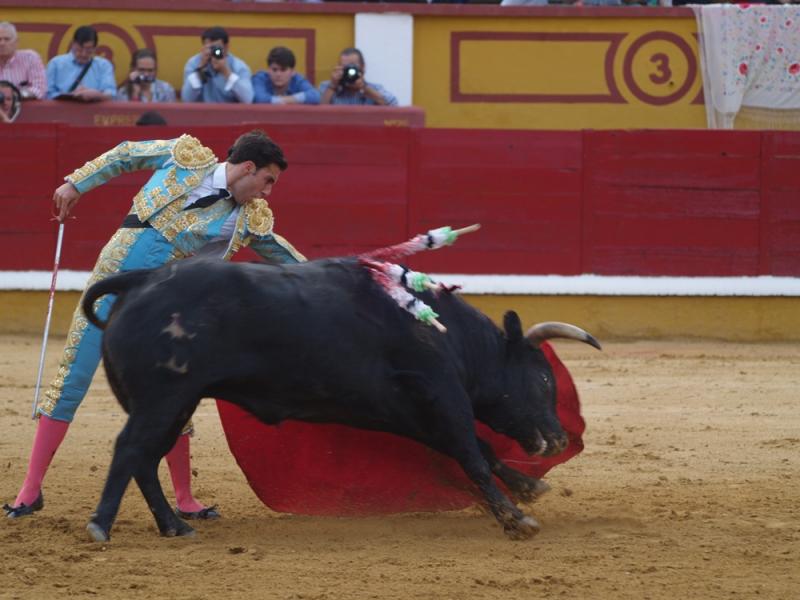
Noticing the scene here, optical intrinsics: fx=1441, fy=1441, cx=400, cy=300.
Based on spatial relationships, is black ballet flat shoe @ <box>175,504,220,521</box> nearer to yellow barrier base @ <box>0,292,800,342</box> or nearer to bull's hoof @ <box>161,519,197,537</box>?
bull's hoof @ <box>161,519,197,537</box>

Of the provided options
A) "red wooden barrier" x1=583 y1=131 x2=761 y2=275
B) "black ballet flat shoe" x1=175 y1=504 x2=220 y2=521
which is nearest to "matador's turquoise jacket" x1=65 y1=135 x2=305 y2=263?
"black ballet flat shoe" x1=175 y1=504 x2=220 y2=521

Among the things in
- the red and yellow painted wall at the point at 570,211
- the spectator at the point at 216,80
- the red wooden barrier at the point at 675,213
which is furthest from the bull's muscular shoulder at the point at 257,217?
the spectator at the point at 216,80

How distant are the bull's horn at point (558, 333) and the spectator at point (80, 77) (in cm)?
540

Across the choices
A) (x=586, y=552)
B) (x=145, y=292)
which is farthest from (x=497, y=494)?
(x=145, y=292)

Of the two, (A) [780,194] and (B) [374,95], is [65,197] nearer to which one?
(B) [374,95]

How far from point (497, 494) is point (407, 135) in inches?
192

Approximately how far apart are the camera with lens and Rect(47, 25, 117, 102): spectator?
1433mm

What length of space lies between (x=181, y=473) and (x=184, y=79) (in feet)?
17.6

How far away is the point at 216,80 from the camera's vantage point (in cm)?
901

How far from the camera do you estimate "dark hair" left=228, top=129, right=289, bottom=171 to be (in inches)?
156

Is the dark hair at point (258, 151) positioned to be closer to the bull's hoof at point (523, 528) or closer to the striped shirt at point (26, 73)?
the bull's hoof at point (523, 528)

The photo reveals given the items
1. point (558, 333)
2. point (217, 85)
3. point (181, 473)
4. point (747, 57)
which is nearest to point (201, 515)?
point (181, 473)

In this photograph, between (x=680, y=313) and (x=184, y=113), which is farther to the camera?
(x=184, y=113)

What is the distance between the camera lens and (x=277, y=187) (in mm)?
8406
